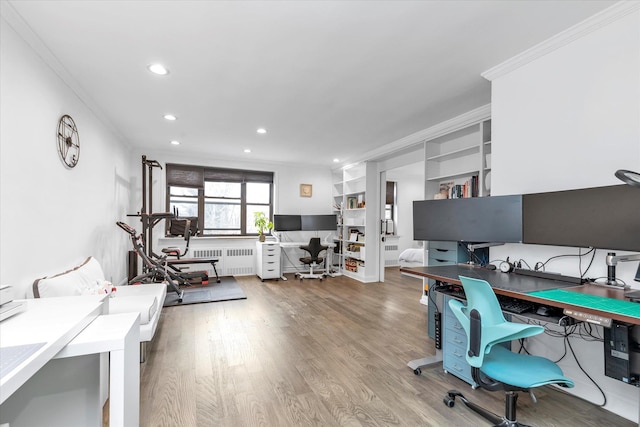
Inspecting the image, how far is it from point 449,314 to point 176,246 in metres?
5.31

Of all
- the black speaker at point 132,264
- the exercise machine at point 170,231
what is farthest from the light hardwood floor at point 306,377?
the black speaker at point 132,264

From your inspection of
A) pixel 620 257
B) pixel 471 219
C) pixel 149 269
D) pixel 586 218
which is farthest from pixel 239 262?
pixel 620 257

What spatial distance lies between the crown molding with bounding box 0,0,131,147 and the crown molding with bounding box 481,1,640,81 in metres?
3.56

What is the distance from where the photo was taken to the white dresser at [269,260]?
19.5ft

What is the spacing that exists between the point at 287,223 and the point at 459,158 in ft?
12.5

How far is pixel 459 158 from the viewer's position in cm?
399

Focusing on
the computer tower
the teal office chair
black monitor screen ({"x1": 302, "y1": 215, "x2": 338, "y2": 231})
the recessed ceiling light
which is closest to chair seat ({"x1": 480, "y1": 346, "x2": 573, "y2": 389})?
the teal office chair

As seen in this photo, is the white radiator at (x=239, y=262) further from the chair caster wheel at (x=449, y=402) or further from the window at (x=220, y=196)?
the chair caster wheel at (x=449, y=402)

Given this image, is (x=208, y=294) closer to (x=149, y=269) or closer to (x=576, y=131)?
(x=149, y=269)

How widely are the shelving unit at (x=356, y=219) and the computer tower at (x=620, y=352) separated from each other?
4249mm

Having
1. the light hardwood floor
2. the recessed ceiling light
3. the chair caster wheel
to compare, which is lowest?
the light hardwood floor

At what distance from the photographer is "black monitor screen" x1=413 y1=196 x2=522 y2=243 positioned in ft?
7.60

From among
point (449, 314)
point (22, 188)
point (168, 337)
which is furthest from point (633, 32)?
point (168, 337)

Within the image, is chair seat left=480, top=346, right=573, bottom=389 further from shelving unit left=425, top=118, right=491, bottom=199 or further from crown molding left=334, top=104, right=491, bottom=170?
crown molding left=334, top=104, right=491, bottom=170
